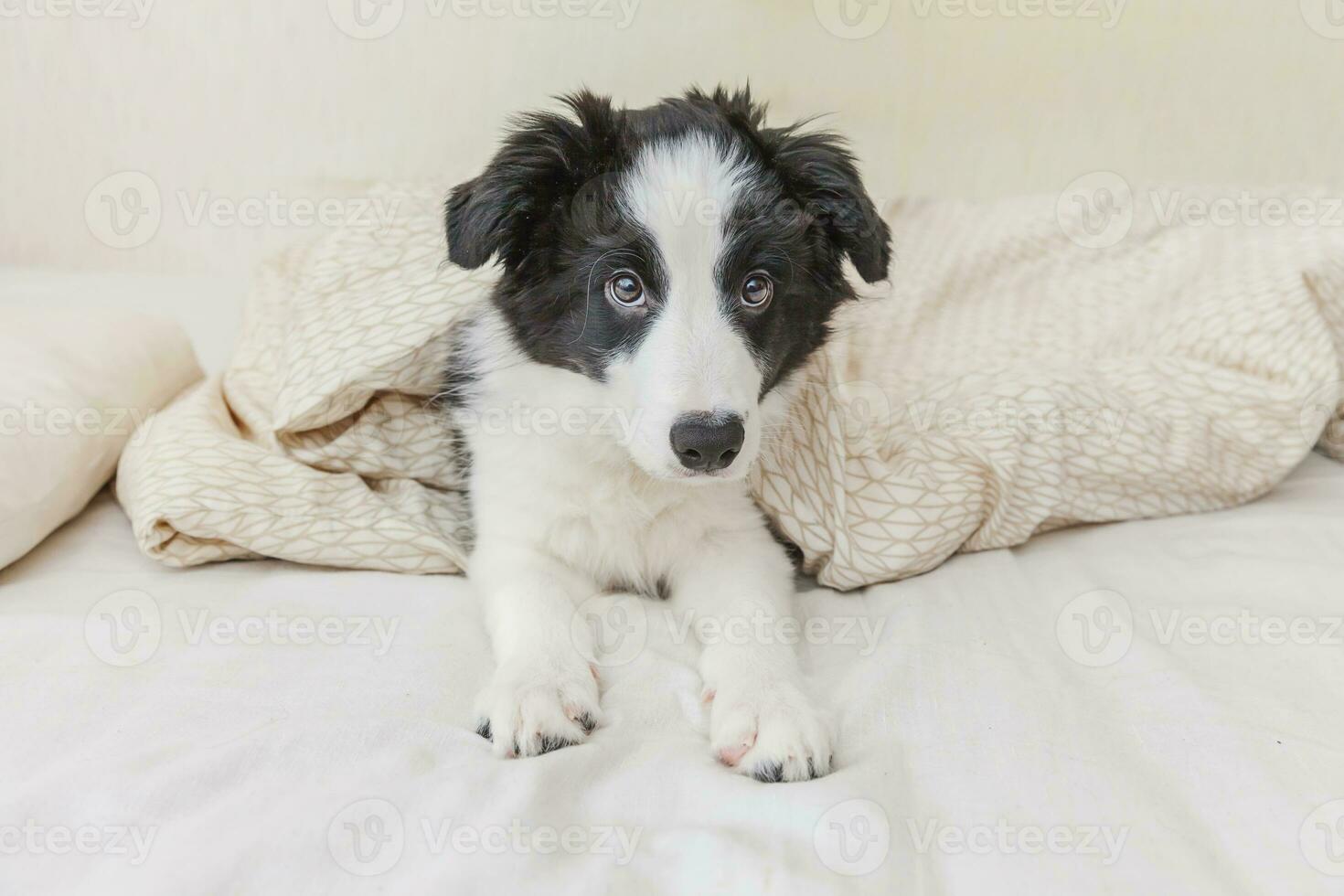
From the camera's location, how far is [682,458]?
1.84 meters

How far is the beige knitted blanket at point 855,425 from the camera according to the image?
241 centimetres

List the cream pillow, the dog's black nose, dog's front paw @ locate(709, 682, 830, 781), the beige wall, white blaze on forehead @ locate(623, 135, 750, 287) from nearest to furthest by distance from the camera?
dog's front paw @ locate(709, 682, 830, 781), the dog's black nose, white blaze on forehead @ locate(623, 135, 750, 287), the cream pillow, the beige wall

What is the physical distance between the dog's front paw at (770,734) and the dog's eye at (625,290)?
79cm

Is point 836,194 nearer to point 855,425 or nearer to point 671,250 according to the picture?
point 671,250

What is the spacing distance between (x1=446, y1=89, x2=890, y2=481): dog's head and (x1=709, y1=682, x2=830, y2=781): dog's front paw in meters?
0.42

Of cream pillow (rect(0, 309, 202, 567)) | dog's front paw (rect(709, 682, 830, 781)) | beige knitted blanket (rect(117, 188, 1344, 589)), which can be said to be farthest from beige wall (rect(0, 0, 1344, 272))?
dog's front paw (rect(709, 682, 830, 781))

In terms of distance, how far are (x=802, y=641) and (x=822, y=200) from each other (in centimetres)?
96

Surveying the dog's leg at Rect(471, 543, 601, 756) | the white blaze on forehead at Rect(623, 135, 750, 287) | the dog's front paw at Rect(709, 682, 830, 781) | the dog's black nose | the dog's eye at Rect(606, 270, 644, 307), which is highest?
the white blaze on forehead at Rect(623, 135, 750, 287)

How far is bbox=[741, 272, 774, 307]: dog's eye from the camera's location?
2.06m

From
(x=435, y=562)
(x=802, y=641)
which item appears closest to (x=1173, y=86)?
(x=802, y=641)

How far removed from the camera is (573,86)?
3.87 meters

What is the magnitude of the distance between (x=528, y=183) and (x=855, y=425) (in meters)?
1.08

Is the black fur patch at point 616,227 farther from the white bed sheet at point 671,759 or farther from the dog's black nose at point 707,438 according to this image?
the white bed sheet at point 671,759

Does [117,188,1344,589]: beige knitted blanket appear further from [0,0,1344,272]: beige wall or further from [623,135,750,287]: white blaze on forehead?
[0,0,1344,272]: beige wall
